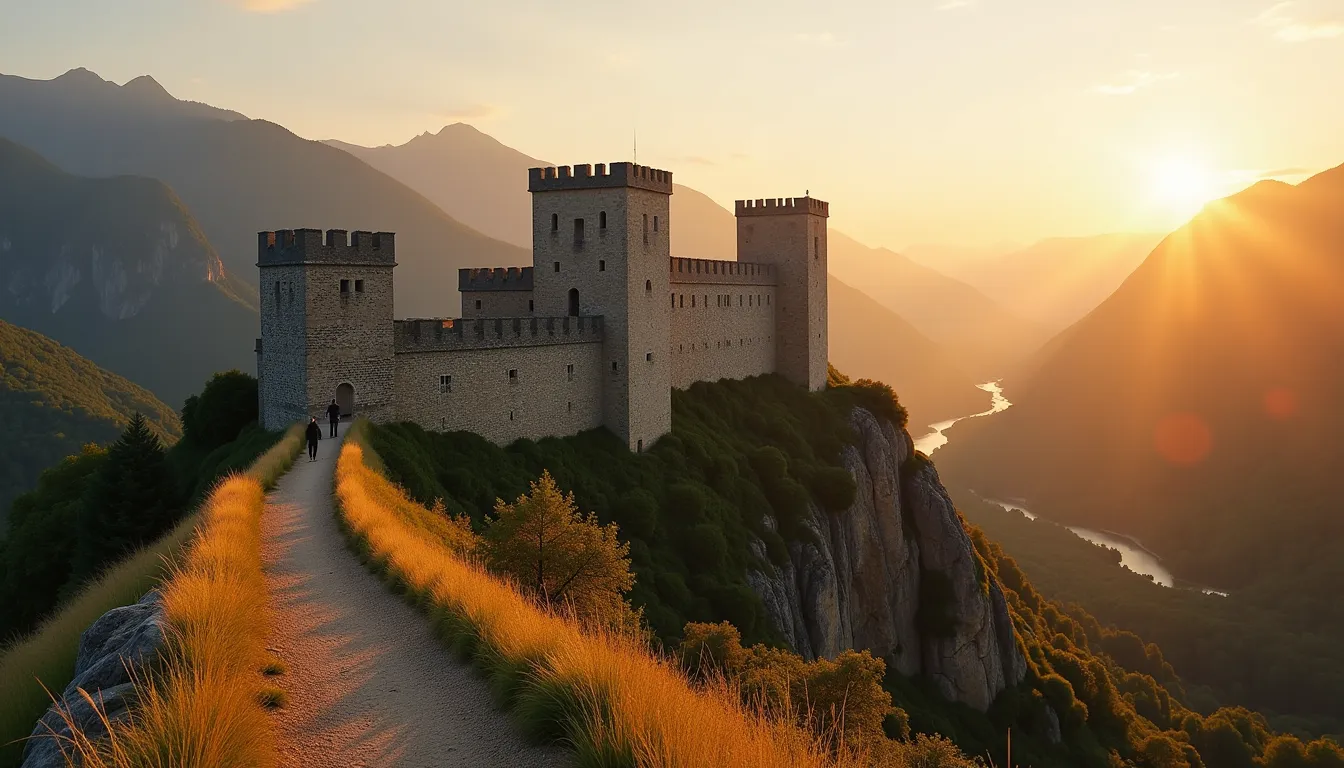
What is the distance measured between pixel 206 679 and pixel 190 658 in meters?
1.02

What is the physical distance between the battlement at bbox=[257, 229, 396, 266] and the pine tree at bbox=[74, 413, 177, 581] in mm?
7223

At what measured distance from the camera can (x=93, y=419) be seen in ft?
Answer: 326

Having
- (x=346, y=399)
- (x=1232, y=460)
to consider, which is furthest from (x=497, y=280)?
(x=1232, y=460)

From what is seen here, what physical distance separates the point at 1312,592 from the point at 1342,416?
54.7 meters

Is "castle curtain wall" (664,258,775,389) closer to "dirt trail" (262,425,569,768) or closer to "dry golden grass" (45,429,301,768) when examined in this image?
"dirt trail" (262,425,569,768)

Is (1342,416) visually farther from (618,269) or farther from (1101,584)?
(618,269)

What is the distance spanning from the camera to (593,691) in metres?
8.03

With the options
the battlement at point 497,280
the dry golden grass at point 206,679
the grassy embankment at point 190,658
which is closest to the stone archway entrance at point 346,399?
the battlement at point 497,280

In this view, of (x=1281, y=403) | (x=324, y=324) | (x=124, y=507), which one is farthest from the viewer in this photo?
(x=1281, y=403)

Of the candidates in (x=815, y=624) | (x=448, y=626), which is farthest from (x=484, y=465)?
(x=448, y=626)

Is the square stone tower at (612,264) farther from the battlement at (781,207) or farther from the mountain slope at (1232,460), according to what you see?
the mountain slope at (1232,460)

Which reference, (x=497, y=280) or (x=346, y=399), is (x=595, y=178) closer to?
(x=497, y=280)

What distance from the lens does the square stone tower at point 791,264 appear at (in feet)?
220

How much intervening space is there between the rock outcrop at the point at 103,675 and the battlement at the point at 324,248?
22833mm
